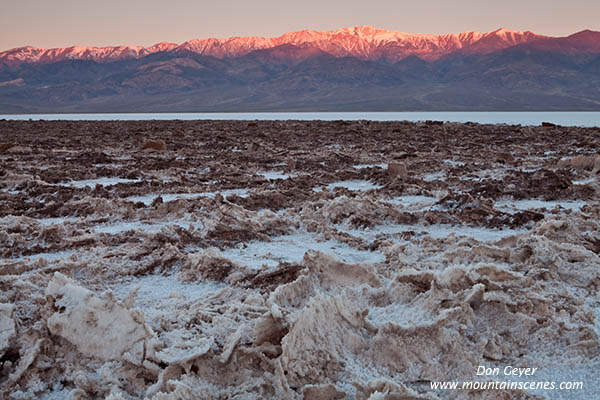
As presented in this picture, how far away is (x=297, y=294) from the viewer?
2594 millimetres

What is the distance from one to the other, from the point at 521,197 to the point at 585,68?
514ft

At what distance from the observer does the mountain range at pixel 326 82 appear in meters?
96.0

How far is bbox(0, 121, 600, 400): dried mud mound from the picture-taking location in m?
1.96

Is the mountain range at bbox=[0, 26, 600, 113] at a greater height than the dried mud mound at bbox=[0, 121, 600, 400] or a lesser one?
greater

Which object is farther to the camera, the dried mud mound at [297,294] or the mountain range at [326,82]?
the mountain range at [326,82]

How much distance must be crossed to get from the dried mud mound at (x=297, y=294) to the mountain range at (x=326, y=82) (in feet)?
270

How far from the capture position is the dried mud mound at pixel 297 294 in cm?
196

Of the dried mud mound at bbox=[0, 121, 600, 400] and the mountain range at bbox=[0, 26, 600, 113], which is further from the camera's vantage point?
the mountain range at bbox=[0, 26, 600, 113]

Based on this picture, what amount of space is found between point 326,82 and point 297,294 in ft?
419

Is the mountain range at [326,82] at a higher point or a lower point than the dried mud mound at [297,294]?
higher

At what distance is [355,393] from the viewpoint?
1877mm

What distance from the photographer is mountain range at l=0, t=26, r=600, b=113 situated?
96000 mm

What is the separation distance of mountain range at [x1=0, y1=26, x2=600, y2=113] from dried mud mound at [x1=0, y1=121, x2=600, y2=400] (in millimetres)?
82187

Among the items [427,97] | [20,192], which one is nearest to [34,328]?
[20,192]
